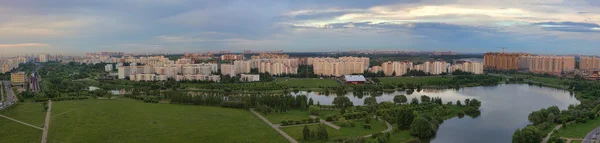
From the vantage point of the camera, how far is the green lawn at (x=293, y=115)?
31.2ft

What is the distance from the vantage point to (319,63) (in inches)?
923

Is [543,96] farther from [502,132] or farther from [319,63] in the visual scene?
[319,63]

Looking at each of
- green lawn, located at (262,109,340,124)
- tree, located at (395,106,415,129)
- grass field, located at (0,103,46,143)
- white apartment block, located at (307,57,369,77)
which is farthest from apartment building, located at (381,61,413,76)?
grass field, located at (0,103,46,143)

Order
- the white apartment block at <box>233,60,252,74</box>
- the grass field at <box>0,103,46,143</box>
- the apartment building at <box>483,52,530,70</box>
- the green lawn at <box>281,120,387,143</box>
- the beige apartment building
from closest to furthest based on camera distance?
the grass field at <box>0,103,46,143</box> < the green lawn at <box>281,120,387,143</box> < the white apartment block at <box>233,60,252,74</box> < the beige apartment building < the apartment building at <box>483,52,530,70</box>

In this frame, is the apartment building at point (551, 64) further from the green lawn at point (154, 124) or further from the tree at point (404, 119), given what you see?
the green lawn at point (154, 124)

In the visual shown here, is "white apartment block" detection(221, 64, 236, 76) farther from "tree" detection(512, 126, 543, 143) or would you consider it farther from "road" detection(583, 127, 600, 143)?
"road" detection(583, 127, 600, 143)

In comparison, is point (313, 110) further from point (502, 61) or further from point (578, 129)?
point (502, 61)

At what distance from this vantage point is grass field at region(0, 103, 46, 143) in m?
7.65

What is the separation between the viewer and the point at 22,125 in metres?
8.71

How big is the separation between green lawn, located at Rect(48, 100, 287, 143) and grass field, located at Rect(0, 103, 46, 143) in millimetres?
298

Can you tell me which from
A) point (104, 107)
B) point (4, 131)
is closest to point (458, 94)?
point (104, 107)

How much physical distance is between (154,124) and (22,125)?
263cm

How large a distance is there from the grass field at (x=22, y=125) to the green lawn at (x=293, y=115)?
4.52m

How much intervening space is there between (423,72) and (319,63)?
5.77 m
